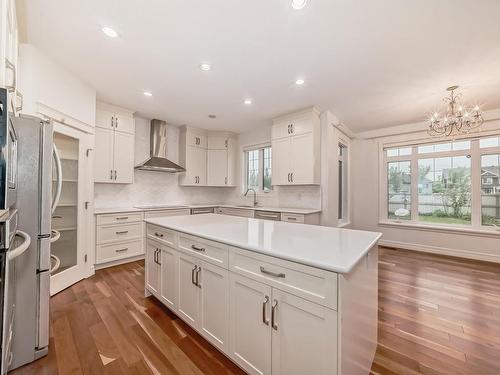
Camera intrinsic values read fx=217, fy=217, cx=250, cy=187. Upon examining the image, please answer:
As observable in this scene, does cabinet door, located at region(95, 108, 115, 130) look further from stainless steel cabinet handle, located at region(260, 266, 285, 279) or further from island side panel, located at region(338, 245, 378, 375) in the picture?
island side panel, located at region(338, 245, 378, 375)

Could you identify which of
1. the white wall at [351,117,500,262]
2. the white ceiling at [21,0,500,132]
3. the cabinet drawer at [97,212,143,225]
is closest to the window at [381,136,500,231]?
the white wall at [351,117,500,262]

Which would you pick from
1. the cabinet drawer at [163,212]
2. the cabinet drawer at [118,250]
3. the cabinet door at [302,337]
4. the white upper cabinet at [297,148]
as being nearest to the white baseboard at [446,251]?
the white upper cabinet at [297,148]

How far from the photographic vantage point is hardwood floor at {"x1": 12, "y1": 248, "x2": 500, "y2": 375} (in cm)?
152

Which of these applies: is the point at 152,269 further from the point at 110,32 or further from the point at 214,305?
the point at 110,32

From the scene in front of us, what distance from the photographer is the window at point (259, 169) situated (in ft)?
16.8

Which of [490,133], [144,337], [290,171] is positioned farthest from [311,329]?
[490,133]

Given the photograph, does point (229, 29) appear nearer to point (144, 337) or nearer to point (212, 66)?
point (212, 66)

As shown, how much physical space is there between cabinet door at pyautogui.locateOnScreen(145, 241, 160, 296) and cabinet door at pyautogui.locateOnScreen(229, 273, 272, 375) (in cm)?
112

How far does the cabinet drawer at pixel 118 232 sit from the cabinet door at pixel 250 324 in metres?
2.78

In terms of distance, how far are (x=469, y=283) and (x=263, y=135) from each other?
4190 mm

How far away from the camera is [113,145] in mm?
3629

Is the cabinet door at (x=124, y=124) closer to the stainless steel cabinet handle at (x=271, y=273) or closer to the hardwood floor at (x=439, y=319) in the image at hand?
the stainless steel cabinet handle at (x=271, y=273)

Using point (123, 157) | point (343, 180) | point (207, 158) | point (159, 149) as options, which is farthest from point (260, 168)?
point (123, 157)

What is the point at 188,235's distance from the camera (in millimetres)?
1837
